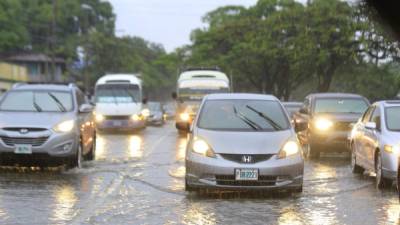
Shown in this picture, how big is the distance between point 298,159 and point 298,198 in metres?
0.59

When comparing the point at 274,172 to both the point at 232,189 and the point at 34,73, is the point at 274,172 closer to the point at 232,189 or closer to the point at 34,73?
the point at 232,189

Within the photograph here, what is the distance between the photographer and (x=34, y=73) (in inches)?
3322

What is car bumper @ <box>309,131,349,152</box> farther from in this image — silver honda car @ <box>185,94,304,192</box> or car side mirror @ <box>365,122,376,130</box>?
silver honda car @ <box>185,94,304,192</box>

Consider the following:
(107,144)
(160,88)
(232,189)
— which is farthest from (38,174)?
(160,88)

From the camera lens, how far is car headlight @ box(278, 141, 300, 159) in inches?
429

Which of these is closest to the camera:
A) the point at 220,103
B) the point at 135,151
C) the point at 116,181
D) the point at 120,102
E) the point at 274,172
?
the point at 274,172

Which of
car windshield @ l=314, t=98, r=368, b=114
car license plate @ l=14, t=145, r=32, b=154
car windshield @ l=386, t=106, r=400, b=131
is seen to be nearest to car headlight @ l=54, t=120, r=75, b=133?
car license plate @ l=14, t=145, r=32, b=154

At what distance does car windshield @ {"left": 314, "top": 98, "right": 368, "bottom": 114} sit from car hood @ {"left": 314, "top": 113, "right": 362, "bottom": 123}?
0.31 m

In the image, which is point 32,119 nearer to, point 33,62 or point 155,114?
point 155,114

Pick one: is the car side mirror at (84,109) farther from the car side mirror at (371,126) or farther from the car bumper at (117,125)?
the car bumper at (117,125)

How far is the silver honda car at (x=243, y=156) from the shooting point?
10625 mm

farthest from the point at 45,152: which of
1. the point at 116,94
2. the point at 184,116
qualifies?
the point at 116,94

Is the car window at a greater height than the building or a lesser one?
lesser

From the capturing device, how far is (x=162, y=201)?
10641 mm
